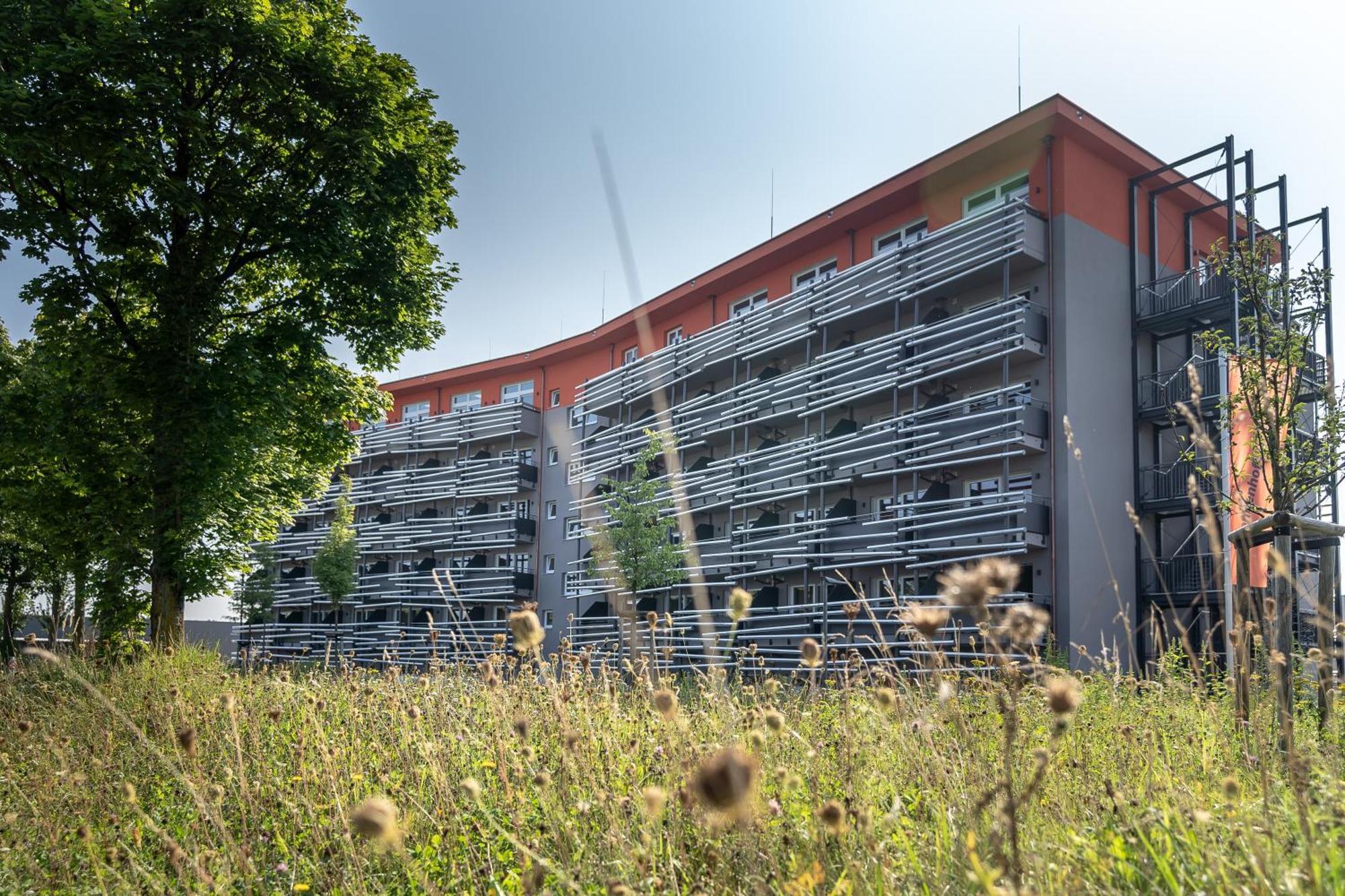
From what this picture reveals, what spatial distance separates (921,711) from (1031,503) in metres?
16.5

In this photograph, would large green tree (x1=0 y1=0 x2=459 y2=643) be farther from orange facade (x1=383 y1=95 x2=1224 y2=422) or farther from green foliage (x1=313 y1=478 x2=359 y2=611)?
green foliage (x1=313 y1=478 x2=359 y2=611)

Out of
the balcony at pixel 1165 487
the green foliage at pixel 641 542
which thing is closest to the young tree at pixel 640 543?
the green foliage at pixel 641 542

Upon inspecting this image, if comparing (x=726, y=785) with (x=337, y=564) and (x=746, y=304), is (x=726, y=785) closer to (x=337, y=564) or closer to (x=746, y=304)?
(x=746, y=304)

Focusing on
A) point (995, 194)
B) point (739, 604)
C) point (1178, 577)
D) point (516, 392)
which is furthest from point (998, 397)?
point (516, 392)

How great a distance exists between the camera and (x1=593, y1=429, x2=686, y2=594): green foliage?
85.1 feet

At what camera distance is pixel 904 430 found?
69.0 feet

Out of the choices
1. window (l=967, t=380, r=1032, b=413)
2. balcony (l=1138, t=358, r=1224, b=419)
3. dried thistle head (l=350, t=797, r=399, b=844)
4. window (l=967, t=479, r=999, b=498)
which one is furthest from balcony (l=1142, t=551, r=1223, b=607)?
dried thistle head (l=350, t=797, r=399, b=844)

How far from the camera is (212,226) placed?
45.2 feet

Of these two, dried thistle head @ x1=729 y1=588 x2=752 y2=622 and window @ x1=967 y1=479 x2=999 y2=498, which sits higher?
window @ x1=967 y1=479 x2=999 y2=498

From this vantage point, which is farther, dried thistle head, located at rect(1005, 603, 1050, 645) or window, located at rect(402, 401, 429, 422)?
window, located at rect(402, 401, 429, 422)

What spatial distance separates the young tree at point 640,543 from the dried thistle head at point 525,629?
2332 cm

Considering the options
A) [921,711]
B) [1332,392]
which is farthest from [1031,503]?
[921,711]

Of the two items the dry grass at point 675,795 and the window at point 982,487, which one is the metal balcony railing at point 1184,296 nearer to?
the window at point 982,487

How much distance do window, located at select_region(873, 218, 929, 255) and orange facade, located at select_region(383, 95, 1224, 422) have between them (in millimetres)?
128
